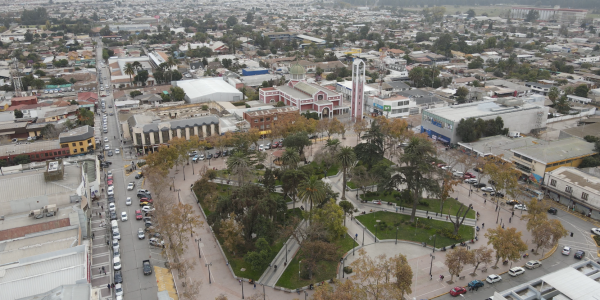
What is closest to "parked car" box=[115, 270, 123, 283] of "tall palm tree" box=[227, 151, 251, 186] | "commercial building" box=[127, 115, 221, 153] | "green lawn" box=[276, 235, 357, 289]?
"green lawn" box=[276, 235, 357, 289]

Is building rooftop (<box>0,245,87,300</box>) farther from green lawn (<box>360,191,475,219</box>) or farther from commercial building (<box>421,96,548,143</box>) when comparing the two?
commercial building (<box>421,96,548,143</box>)

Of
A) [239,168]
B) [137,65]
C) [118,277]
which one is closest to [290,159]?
[239,168]

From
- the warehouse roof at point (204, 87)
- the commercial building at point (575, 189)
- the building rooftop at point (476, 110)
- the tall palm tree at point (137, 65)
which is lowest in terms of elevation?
the commercial building at point (575, 189)

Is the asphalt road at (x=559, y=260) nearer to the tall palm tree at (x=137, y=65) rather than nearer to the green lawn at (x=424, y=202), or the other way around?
the green lawn at (x=424, y=202)

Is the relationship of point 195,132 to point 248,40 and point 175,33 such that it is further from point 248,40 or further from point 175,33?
point 175,33

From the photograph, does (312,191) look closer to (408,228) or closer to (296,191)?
(296,191)

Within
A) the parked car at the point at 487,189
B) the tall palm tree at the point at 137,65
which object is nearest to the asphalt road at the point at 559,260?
the parked car at the point at 487,189

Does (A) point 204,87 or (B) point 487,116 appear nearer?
(B) point 487,116
